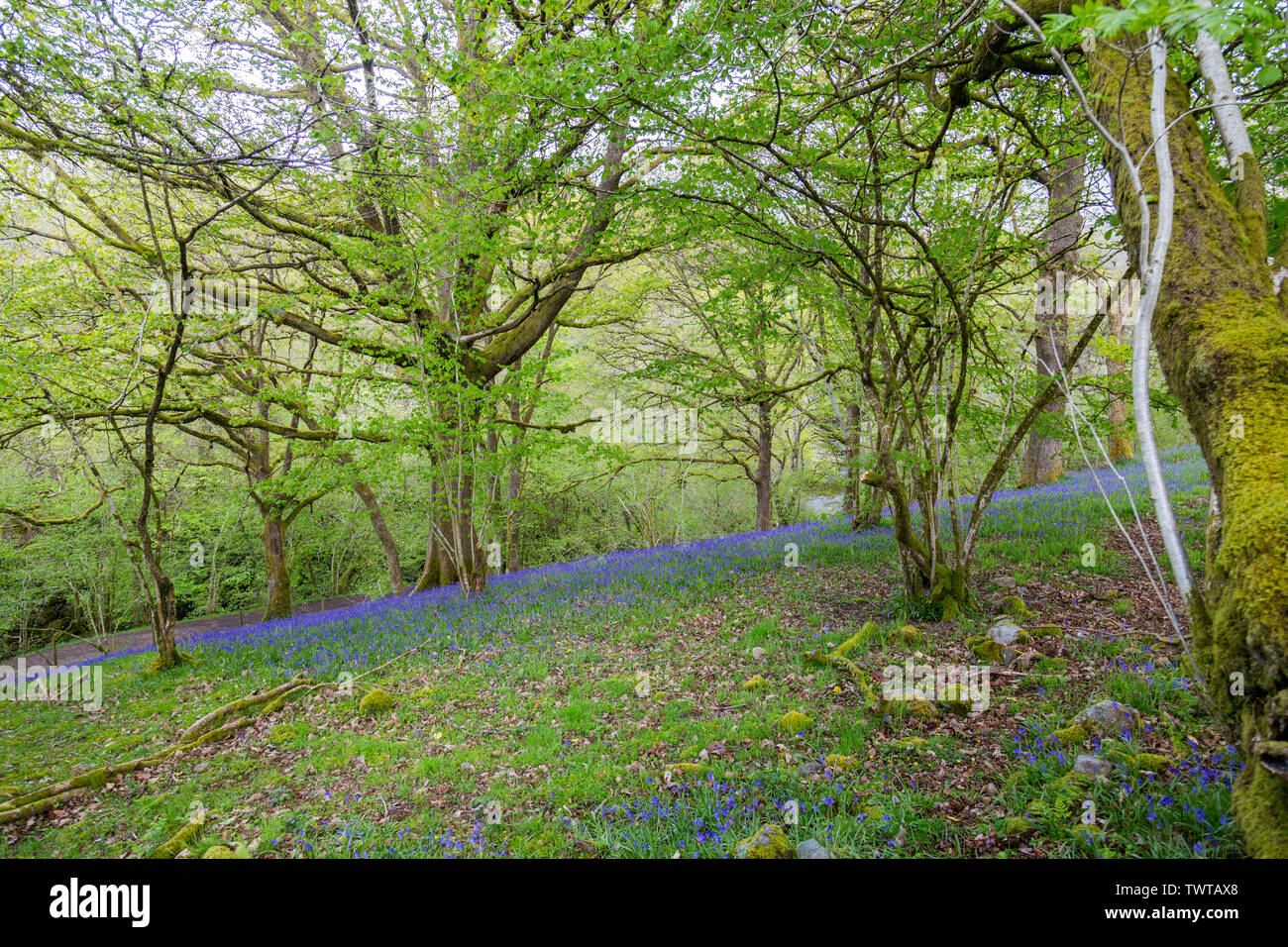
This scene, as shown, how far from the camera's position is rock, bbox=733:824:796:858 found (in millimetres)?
2727

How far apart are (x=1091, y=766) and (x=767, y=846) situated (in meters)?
1.85

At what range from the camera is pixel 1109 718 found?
337 centimetres

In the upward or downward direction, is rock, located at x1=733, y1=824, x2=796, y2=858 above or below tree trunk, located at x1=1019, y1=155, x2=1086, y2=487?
below

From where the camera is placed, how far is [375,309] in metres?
9.20

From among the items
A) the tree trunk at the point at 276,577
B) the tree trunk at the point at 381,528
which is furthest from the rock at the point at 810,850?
the tree trunk at the point at 276,577

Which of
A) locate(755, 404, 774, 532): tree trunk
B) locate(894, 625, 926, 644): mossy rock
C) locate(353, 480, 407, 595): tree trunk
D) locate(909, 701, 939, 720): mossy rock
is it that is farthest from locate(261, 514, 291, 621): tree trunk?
locate(909, 701, 939, 720): mossy rock

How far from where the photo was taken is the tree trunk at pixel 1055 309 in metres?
5.34

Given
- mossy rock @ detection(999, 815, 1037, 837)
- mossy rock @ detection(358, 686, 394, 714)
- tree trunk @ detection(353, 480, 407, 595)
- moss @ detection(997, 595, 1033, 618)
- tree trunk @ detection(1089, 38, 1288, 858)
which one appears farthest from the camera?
tree trunk @ detection(353, 480, 407, 595)

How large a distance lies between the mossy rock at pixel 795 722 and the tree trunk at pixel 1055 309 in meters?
3.04

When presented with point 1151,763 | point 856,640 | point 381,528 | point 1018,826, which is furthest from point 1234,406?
point 381,528

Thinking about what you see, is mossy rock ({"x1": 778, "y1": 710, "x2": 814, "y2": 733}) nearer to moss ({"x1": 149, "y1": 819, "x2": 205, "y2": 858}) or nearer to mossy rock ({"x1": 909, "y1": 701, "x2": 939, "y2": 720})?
mossy rock ({"x1": 909, "y1": 701, "x2": 939, "y2": 720})

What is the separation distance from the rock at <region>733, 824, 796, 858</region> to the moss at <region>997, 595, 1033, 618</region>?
4.14 metres

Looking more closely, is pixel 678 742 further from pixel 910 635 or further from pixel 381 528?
pixel 381 528
